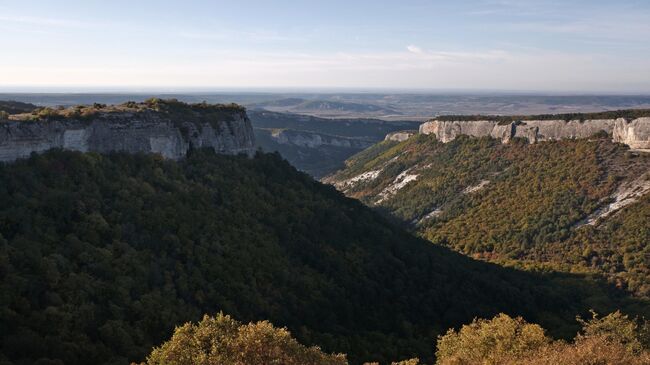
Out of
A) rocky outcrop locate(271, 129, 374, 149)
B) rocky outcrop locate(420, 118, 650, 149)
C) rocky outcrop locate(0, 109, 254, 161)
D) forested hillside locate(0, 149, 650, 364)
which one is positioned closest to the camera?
forested hillside locate(0, 149, 650, 364)

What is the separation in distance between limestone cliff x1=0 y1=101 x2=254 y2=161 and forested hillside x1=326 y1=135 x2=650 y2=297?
120 ft

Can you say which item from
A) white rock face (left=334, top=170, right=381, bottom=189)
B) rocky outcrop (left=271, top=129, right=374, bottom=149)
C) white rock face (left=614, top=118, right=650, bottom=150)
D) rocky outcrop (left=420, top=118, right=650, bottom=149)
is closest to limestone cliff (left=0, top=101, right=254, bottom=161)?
white rock face (left=614, top=118, right=650, bottom=150)

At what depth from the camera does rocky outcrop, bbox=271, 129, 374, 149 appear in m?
181

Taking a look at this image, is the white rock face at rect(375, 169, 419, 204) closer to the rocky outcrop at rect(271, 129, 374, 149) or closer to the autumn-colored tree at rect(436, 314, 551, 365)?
the autumn-colored tree at rect(436, 314, 551, 365)

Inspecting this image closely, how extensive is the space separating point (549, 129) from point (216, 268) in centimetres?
7561

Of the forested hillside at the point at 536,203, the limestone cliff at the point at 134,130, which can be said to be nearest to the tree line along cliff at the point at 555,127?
the forested hillside at the point at 536,203

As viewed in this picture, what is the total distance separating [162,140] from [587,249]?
166ft

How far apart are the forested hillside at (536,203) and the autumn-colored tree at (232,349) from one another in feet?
158

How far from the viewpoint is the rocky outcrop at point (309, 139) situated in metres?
181

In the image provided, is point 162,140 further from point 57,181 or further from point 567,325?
point 567,325

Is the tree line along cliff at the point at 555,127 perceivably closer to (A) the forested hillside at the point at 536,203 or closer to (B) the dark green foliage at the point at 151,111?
(A) the forested hillside at the point at 536,203

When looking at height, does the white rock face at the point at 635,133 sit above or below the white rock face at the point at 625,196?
above

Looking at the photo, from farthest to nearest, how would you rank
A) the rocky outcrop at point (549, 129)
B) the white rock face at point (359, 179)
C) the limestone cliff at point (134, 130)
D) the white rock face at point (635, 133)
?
the white rock face at point (359, 179)
the rocky outcrop at point (549, 129)
the white rock face at point (635, 133)
the limestone cliff at point (134, 130)

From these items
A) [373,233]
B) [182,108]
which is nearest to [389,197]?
[373,233]
